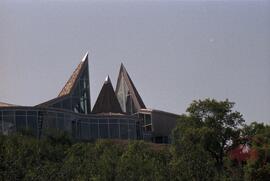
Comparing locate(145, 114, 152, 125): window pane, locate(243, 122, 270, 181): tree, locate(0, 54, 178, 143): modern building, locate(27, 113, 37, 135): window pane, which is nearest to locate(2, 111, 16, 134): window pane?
locate(0, 54, 178, 143): modern building

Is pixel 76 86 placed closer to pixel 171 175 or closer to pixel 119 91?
pixel 119 91

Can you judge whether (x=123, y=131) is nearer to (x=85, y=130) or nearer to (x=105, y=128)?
(x=105, y=128)

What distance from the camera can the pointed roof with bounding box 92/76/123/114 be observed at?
8138 centimetres

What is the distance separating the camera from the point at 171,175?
34.4 metres

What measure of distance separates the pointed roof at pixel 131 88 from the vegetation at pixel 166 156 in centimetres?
3030

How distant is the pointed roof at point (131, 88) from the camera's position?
284ft

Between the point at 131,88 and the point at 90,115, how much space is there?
1618cm

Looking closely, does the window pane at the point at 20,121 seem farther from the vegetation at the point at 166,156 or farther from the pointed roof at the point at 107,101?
the pointed roof at the point at 107,101

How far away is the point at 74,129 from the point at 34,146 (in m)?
28.7

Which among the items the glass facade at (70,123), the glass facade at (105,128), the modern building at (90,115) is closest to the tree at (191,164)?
the modern building at (90,115)

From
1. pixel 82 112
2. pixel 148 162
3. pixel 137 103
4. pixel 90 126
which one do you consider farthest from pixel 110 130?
pixel 148 162

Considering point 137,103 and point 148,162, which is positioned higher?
point 137,103

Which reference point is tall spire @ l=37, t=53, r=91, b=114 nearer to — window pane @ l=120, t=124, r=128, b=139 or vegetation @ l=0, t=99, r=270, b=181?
window pane @ l=120, t=124, r=128, b=139

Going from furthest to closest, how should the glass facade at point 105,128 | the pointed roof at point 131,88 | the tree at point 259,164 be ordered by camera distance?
the pointed roof at point 131,88
the glass facade at point 105,128
the tree at point 259,164
